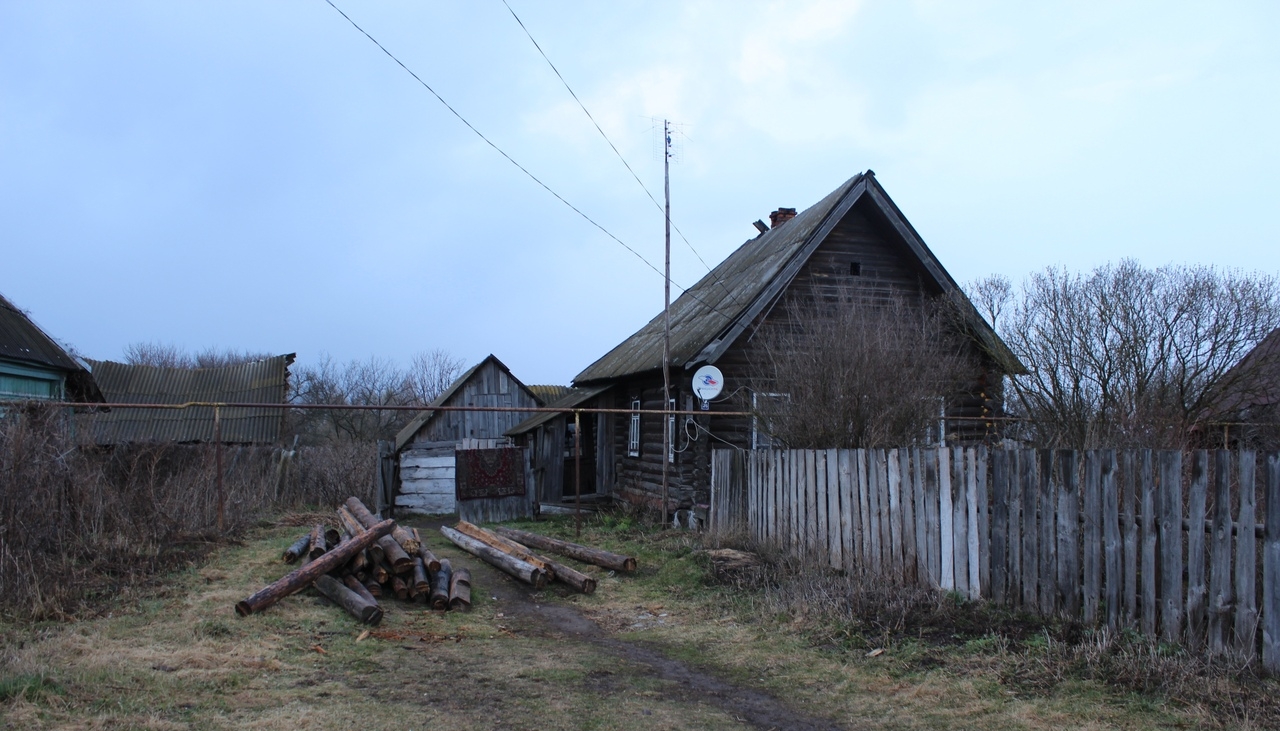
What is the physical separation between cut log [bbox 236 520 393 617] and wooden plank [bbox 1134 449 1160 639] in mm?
6992

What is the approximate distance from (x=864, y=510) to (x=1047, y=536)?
7.89 feet

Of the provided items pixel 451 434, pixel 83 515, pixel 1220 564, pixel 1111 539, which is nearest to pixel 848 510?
pixel 1111 539

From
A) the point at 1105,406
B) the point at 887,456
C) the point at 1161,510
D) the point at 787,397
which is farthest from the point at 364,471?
the point at 1161,510

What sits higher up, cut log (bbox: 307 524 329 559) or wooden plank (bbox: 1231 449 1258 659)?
wooden plank (bbox: 1231 449 1258 659)

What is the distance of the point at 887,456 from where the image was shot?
343 inches

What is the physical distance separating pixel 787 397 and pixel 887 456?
3166 millimetres

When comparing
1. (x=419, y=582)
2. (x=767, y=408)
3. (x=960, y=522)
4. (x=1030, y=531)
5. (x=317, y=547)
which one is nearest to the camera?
(x=1030, y=531)

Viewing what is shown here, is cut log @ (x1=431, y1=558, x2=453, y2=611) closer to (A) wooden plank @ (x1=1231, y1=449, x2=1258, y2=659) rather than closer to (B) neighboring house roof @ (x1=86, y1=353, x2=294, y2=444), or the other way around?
(A) wooden plank @ (x1=1231, y1=449, x2=1258, y2=659)

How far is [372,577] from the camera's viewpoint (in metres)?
9.05

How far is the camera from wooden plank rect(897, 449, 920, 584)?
27.2ft

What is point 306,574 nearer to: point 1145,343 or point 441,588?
point 441,588

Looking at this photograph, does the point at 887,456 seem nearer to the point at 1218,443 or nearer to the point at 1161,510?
the point at 1161,510

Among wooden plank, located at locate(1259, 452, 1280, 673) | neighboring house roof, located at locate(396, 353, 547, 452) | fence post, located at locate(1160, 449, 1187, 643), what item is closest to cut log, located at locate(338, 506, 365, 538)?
fence post, located at locate(1160, 449, 1187, 643)

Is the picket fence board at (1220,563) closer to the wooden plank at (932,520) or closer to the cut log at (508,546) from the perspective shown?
the wooden plank at (932,520)
